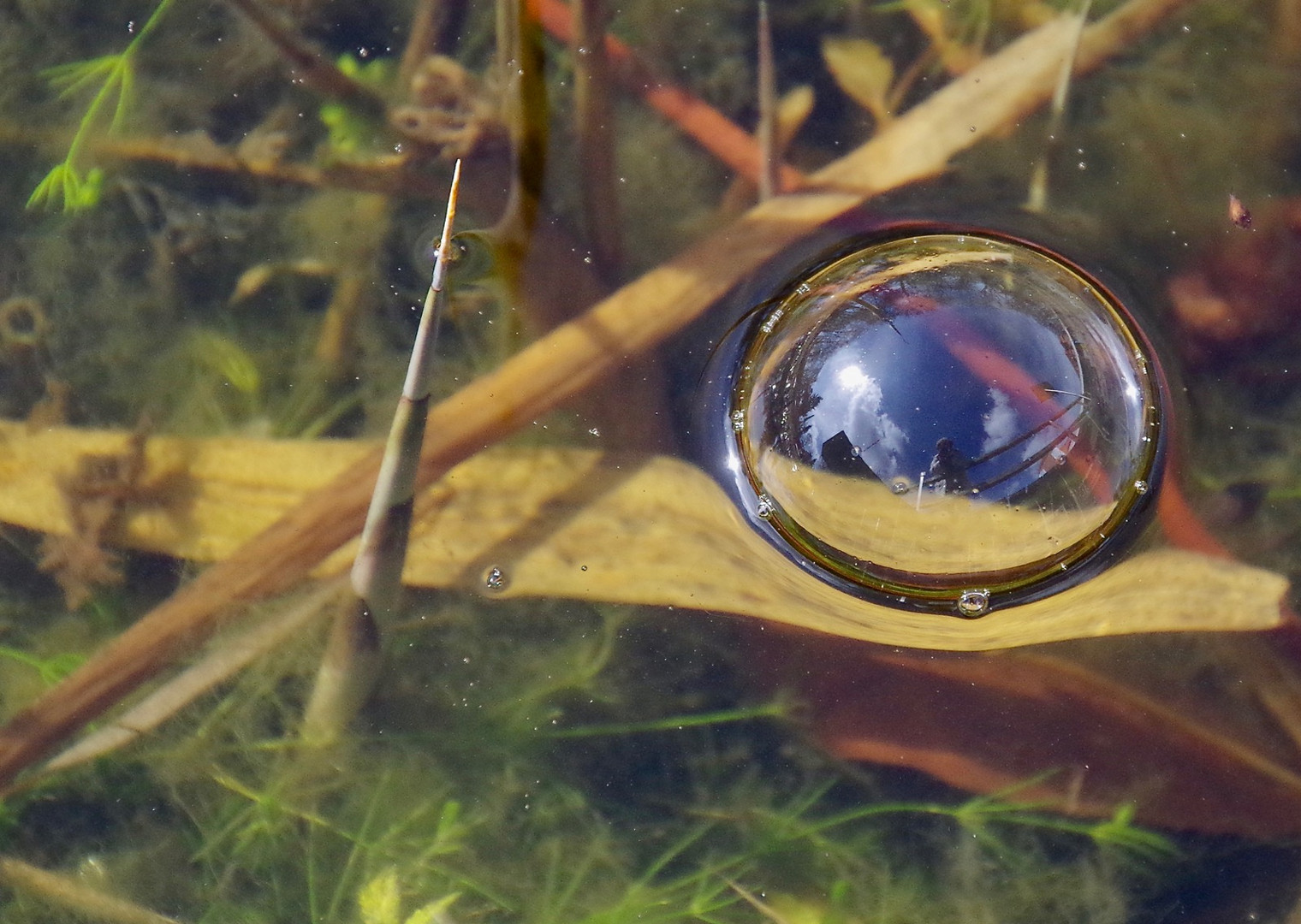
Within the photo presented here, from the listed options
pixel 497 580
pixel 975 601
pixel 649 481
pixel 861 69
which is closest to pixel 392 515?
pixel 497 580

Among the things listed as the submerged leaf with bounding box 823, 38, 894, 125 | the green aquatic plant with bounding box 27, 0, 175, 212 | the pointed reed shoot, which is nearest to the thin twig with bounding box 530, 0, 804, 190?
the submerged leaf with bounding box 823, 38, 894, 125

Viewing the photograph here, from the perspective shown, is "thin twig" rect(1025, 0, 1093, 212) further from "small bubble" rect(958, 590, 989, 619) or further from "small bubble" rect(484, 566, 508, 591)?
"small bubble" rect(484, 566, 508, 591)

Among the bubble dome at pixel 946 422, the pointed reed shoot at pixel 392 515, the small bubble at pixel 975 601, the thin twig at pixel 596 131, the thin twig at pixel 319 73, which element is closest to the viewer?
the bubble dome at pixel 946 422

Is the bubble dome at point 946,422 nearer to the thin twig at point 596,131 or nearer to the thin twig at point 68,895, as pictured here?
the thin twig at point 596,131

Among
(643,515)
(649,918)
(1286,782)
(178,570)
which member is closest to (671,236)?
(643,515)

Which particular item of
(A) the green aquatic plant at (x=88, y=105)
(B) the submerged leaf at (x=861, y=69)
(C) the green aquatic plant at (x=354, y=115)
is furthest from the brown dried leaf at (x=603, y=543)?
(B) the submerged leaf at (x=861, y=69)

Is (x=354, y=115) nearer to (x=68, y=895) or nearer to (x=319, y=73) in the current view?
(x=319, y=73)

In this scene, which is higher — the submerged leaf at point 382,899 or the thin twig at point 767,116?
the thin twig at point 767,116
